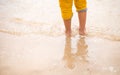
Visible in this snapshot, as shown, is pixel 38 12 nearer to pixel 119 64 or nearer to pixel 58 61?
pixel 58 61

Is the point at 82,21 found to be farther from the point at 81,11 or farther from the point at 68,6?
the point at 68,6

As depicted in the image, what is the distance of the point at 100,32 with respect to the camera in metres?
2.55

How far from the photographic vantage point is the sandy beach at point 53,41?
2.06 meters

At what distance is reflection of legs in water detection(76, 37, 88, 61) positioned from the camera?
7.33 feet

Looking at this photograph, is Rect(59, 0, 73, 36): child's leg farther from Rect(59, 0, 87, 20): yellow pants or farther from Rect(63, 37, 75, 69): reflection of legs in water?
Rect(63, 37, 75, 69): reflection of legs in water

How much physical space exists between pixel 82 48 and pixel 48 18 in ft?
2.32

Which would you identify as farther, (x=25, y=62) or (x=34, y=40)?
(x=34, y=40)

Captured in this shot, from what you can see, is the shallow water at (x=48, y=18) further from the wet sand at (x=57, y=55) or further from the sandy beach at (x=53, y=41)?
the wet sand at (x=57, y=55)

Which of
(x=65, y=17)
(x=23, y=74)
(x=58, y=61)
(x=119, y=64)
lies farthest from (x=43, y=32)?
(x=119, y=64)

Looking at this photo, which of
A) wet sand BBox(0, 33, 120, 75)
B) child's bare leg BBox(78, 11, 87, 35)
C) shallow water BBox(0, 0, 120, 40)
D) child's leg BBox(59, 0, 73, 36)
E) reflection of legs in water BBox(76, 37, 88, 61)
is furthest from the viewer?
shallow water BBox(0, 0, 120, 40)

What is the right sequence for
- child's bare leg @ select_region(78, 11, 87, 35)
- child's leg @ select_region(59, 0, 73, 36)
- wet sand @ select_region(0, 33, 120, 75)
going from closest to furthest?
wet sand @ select_region(0, 33, 120, 75) → child's leg @ select_region(59, 0, 73, 36) → child's bare leg @ select_region(78, 11, 87, 35)

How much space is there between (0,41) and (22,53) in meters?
0.33

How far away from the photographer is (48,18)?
2863 millimetres

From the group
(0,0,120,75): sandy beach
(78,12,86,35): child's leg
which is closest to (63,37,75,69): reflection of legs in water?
(0,0,120,75): sandy beach
